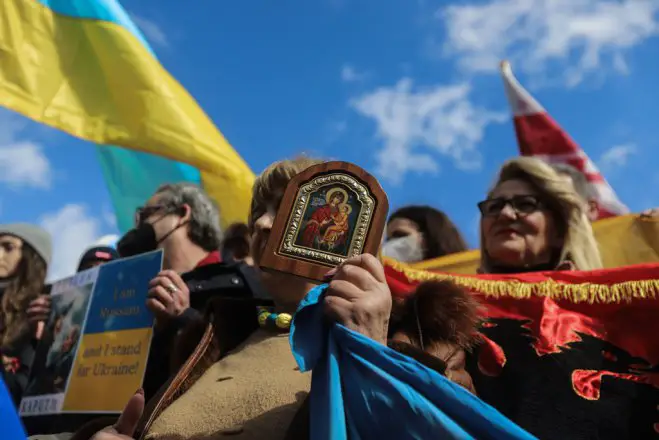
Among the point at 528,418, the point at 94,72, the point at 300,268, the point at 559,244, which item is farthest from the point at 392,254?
the point at 94,72

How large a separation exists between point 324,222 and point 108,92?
356 centimetres

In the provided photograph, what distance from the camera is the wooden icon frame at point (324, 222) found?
1.39 m

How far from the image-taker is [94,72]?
457 centimetres

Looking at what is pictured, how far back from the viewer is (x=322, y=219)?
1445 mm

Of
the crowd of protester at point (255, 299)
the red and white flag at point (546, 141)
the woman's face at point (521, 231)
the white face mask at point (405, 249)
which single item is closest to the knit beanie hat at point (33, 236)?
the crowd of protester at point (255, 299)

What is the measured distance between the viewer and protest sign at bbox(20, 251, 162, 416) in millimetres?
2297

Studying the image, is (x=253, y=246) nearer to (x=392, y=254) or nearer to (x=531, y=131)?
(x=392, y=254)

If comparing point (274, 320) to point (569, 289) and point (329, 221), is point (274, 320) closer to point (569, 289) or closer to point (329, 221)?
point (329, 221)

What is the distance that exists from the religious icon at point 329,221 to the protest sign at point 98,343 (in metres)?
1.10

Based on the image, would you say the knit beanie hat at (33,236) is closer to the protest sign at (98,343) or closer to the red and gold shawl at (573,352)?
the protest sign at (98,343)

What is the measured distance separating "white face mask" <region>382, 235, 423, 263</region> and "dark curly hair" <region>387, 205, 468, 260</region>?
0.05 meters

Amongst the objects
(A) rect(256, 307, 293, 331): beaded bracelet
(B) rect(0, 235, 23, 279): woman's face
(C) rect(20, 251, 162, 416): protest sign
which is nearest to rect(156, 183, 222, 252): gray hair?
(C) rect(20, 251, 162, 416): protest sign

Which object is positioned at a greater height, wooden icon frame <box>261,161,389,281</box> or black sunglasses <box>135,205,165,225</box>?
black sunglasses <box>135,205,165,225</box>

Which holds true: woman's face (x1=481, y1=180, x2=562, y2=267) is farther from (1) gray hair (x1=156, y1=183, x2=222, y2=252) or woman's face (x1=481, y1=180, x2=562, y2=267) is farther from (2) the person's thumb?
(2) the person's thumb
